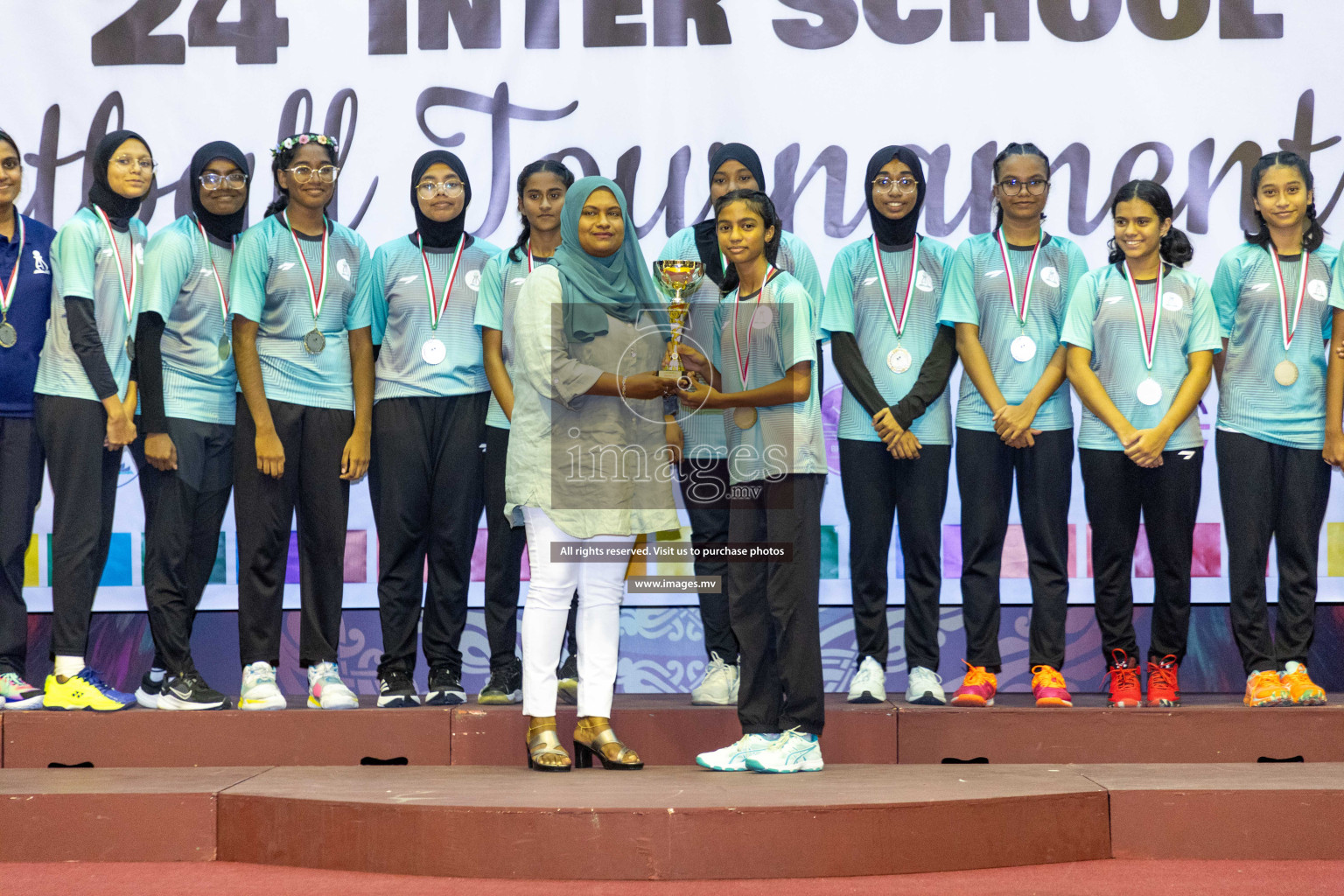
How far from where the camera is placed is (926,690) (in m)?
3.78

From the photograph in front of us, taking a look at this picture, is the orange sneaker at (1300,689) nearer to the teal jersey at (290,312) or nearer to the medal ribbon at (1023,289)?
the medal ribbon at (1023,289)

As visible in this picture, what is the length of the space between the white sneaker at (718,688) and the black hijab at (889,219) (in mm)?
1354

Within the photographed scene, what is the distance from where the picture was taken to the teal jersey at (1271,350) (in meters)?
3.81

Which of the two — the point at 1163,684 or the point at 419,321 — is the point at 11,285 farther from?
the point at 1163,684

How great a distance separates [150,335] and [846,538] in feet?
7.53

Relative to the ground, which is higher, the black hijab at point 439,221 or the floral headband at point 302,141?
the floral headband at point 302,141

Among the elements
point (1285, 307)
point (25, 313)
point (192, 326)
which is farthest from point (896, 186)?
point (25, 313)

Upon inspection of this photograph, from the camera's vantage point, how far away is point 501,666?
153 inches

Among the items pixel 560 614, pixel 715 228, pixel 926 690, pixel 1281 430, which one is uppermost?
pixel 715 228

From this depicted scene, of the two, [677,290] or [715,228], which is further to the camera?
[715,228]

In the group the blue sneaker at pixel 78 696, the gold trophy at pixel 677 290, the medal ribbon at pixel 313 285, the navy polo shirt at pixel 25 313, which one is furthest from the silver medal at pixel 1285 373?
the navy polo shirt at pixel 25 313

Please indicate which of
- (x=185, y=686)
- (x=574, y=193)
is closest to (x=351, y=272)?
(x=574, y=193)

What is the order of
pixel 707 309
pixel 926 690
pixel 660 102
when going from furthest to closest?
pixel 660 102
pixel 926 690
pixel 707 309

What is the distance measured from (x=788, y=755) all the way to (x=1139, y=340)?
1.61 meters
